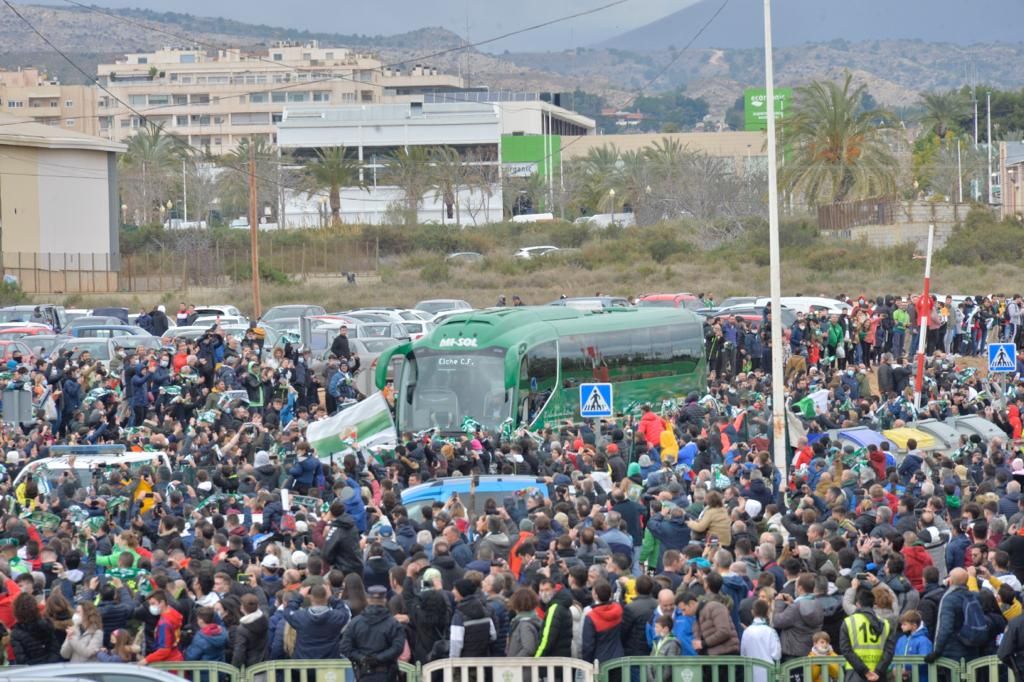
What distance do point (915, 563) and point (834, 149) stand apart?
5543 cm

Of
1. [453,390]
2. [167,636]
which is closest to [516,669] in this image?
[167,636]

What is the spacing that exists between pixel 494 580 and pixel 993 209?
201 ft

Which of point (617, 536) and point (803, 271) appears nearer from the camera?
point (617, 536)

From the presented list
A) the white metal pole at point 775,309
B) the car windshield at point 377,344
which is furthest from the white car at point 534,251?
the white metal pole at point 775,309

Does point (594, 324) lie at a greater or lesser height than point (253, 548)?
greater

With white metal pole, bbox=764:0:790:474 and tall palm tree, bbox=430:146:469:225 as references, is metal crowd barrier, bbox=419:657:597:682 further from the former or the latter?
tall palm tree, bbox=430:146:469:225

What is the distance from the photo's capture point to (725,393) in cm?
2822

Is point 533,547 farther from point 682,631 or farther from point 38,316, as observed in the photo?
point 38,316

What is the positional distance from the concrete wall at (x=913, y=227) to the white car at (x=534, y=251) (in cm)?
1314

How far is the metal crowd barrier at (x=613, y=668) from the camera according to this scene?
426 inches

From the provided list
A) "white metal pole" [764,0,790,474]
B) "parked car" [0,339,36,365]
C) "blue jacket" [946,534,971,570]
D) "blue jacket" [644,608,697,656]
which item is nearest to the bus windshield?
"white metal pole" [764,0,790,474]

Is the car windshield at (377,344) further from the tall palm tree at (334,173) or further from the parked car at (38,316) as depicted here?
the tall palm tree at (334,173)

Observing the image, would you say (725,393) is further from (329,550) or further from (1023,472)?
(329,550)

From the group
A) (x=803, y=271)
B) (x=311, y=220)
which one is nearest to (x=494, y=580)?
(x=803, y=271)
